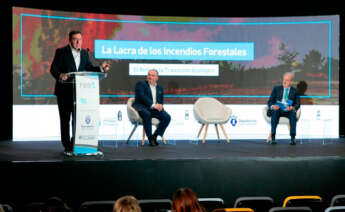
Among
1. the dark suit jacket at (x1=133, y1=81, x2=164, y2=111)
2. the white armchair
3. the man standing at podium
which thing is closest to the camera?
the man standing at podium

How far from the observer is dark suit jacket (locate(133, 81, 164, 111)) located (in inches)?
242

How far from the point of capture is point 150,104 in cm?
614

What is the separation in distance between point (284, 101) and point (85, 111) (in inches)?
139

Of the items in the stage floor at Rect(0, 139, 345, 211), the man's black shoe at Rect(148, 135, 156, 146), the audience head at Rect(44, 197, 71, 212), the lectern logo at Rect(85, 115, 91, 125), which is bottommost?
the stage floor at Rect(0, 139, 345, 211)

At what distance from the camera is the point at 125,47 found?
7.88 metres

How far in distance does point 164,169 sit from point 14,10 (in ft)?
15.1

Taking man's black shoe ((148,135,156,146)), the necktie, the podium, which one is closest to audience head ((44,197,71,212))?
the podium

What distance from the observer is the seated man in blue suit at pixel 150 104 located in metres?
6.06

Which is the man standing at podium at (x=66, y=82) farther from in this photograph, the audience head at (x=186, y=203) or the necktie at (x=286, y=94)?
the necktie at (x=286, y=94)

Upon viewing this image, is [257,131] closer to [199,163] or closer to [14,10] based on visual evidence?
[199,163]

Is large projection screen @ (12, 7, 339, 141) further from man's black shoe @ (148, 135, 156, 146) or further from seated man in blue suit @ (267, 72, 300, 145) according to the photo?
man's black shoe @ (148, 135, 156, 146)

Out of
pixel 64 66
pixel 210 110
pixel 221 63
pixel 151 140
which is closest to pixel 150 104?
pixel 151 140

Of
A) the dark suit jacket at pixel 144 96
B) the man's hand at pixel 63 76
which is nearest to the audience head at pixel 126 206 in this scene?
the man's hand at pixel 63 76

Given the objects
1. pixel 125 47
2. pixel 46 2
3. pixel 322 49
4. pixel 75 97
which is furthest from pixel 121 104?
pixel 322 49
